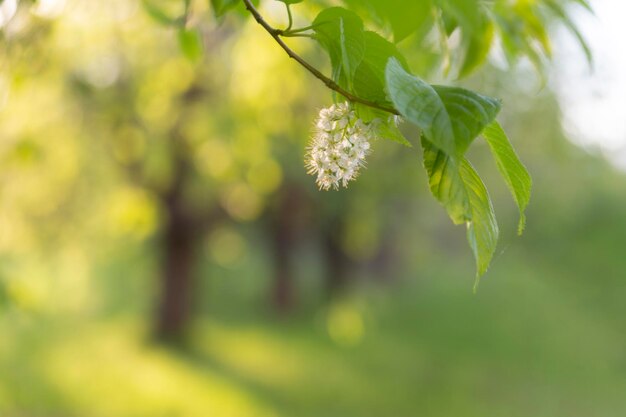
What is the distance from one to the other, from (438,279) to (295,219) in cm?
467

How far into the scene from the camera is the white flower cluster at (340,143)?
871 millimetres

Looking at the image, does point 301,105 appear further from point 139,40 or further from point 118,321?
point 118,321

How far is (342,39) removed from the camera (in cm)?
78

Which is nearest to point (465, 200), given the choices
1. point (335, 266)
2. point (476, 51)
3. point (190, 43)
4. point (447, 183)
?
point (447, 183)

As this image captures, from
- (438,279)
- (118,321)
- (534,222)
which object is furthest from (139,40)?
(438,279)

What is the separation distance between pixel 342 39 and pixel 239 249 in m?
14.4

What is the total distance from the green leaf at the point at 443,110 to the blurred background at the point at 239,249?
7.25 feet

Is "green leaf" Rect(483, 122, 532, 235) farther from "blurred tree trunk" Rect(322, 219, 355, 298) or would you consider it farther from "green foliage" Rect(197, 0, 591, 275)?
"blurred tree trunk" Rect(322, 219, 355, 298)

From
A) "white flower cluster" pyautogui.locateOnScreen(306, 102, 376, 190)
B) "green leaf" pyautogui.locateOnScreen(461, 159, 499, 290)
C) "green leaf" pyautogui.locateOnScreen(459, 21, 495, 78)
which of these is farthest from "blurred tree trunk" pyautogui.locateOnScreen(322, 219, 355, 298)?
"green leaf" pyautogui.locateOnScreen(461, 159, 499, 290)

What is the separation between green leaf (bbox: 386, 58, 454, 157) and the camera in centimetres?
67

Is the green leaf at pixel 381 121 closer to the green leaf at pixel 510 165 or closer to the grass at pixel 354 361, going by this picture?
the green leaf at pixel 510 165

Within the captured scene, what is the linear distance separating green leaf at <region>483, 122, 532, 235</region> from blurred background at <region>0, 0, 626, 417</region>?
220 centimetres

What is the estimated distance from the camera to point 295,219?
1375 centimetres

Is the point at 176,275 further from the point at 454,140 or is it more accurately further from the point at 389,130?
the point at 454,140
